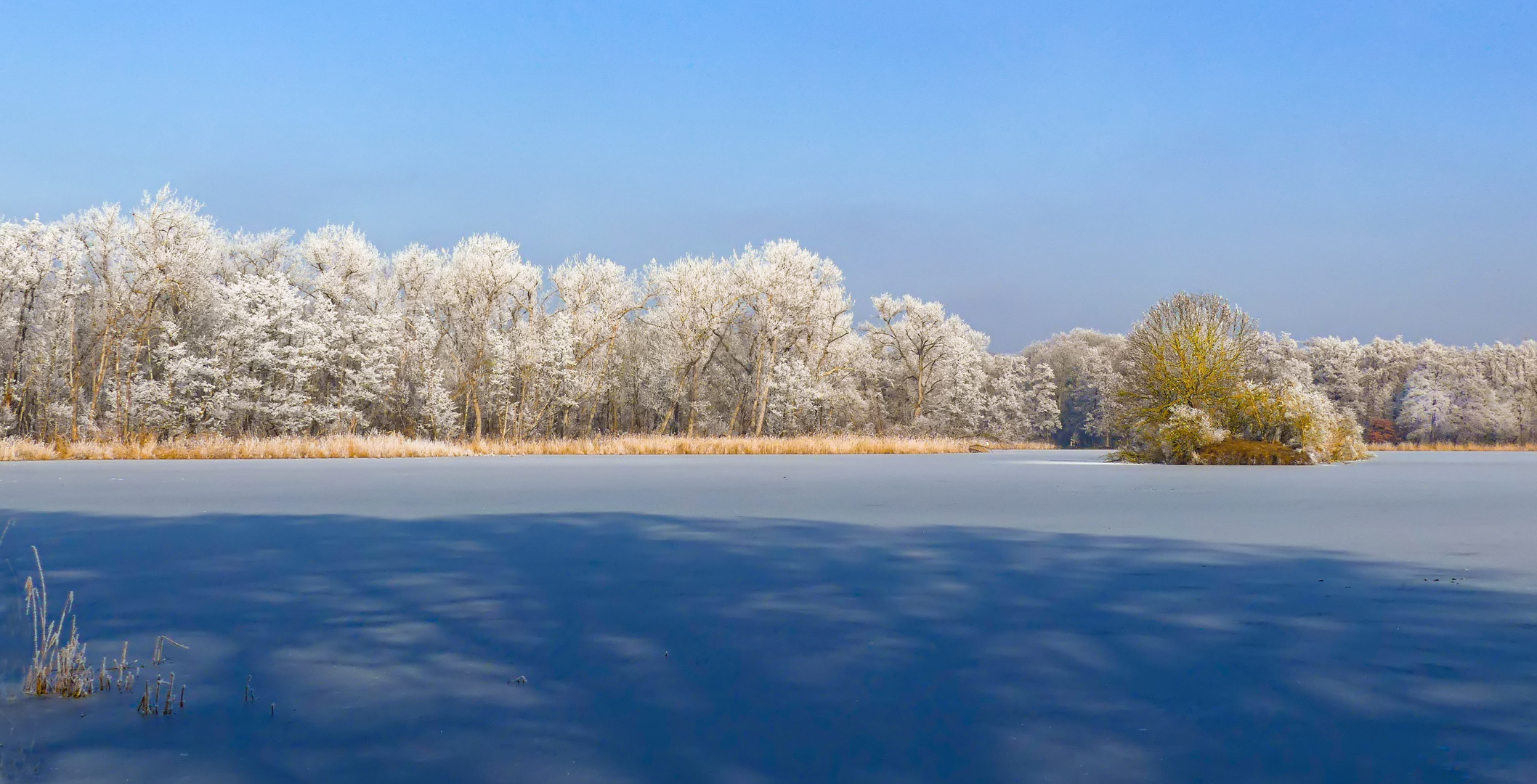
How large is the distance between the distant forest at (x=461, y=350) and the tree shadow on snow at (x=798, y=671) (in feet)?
81.0

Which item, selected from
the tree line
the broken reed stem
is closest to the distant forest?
the tree line

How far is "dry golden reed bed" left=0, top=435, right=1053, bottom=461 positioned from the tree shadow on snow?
2596 centimetres

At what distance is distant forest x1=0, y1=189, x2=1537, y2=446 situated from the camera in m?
34.3

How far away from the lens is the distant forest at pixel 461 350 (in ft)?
113

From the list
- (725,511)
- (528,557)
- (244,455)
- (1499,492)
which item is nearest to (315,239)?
(244,455)

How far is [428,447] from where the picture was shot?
34.1 m

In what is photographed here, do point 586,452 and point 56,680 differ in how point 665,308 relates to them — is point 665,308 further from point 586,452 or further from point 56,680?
point 56,680

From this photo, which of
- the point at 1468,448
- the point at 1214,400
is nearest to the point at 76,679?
the point at 1214,400

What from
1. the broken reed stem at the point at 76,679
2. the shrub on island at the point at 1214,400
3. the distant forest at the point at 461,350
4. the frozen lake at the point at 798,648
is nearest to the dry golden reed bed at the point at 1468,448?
the distant forest at the point at 461,350

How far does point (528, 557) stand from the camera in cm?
803

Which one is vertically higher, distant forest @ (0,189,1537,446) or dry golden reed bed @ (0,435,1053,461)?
distant forest @ (0,189,1537,446)

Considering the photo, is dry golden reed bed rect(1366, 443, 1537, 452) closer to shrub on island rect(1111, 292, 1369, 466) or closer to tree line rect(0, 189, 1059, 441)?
tree line rect(0, 189, 1059, 441)

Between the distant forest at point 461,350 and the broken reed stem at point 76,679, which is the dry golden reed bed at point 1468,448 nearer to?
the distant forest at point 461,350

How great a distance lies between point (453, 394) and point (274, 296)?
9.62 metres
